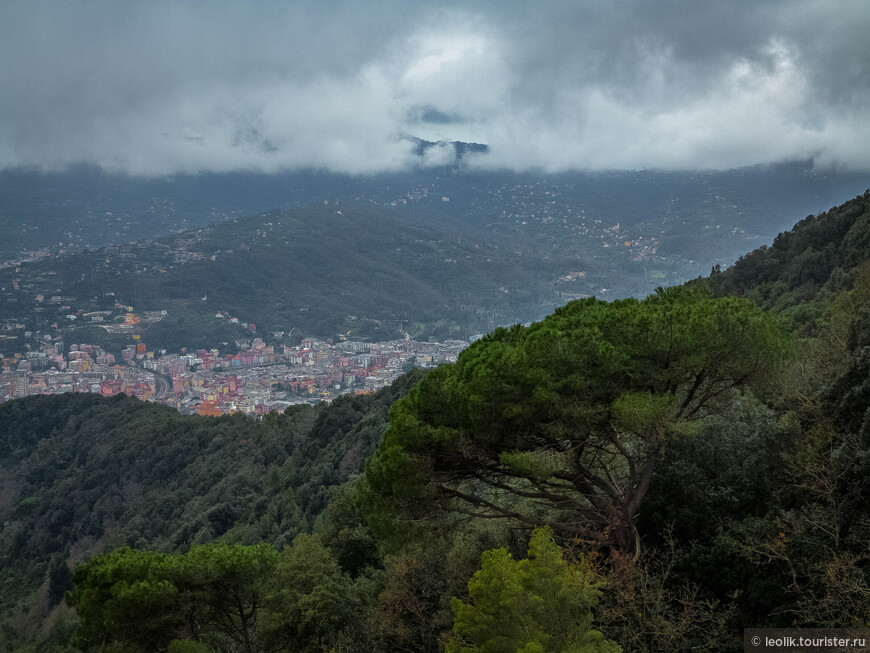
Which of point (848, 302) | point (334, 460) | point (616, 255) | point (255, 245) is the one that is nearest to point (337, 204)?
point (255, 245)

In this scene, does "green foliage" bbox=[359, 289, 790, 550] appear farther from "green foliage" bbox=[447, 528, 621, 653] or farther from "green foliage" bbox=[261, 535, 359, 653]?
"green foliage" bbox=[261, 535, 359, 653]

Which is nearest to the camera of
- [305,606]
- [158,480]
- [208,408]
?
[305,606]

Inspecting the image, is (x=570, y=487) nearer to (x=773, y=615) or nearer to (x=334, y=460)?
(x=773, y=615)

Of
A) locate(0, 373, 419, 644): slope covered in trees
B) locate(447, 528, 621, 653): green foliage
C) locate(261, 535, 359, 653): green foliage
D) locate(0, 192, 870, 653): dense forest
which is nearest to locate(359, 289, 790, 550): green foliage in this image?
locate(0, 192, 870, 653): dense forest

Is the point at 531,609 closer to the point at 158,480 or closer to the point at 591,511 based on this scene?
the point at 591,511

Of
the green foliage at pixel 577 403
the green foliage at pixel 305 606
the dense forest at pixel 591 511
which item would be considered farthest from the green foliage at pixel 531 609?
the green foliage at pixel 305 606

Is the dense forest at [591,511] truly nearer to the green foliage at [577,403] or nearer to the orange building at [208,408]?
the green foliage at [577,403]

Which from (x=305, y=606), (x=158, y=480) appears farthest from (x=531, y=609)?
(x=158, y=480)
